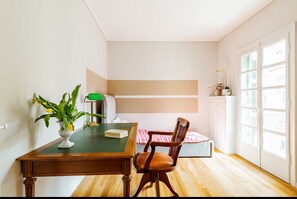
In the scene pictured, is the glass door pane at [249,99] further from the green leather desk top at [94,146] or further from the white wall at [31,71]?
the white wall at [31,71]

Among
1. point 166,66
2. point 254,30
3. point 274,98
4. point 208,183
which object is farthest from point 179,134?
point 166,66

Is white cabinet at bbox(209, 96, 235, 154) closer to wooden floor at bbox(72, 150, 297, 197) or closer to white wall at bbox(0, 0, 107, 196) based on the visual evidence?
wooden floor at bbox(72, 150, 297, 197)

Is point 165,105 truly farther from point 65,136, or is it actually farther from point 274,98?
point 65,136

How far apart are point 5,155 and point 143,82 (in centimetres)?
387

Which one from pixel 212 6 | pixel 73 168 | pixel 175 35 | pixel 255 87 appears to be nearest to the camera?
pixel 73 168

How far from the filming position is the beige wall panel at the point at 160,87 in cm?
486

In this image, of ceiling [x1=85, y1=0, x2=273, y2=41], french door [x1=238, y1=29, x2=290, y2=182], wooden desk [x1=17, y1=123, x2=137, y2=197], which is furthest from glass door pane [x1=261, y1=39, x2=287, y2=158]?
wooden desk [x1=17, y1=123, x2=137, y2=197]

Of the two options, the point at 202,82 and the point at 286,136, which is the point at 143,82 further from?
the point at 286,136

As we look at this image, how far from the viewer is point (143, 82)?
4871 millimetres

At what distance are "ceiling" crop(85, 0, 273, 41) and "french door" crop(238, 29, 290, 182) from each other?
722 millimetres

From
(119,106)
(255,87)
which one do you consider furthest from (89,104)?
(255,87)

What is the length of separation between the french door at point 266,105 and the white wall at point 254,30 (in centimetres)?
17

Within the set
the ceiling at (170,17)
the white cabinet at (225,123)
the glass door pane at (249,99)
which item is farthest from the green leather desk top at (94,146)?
the white cabinet at (225,123)

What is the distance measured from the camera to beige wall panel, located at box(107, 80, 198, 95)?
4.86 m
